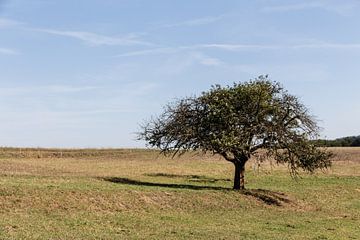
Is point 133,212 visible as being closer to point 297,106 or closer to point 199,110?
point 199,110

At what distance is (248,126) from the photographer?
34.1 meters

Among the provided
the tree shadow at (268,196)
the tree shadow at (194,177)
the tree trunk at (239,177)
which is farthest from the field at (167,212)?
the tree shadow at (194,177)

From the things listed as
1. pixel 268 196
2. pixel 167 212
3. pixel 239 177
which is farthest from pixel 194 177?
pixel 167 212

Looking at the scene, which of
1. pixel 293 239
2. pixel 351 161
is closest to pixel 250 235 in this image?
pixel 293 239

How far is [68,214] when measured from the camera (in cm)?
2269

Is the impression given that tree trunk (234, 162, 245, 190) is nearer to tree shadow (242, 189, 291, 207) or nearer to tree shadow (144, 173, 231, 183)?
tree shadow (242, 189, 291, 207)

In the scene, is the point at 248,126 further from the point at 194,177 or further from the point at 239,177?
the point at 194,177

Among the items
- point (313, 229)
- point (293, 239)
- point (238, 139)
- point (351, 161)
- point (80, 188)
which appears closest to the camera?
point (293, 239)

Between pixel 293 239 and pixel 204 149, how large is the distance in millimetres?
14409

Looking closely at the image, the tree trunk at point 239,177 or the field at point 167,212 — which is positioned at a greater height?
the tree trunk at point 239,177

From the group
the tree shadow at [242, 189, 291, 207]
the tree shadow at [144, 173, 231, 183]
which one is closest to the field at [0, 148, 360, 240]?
the tree shadow at [242, 189, 291, 207]

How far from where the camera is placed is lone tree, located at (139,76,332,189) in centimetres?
3375

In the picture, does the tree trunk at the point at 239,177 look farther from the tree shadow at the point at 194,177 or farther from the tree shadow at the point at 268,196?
the tree shadow at the point at 194,177

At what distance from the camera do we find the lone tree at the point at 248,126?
33750 mm
